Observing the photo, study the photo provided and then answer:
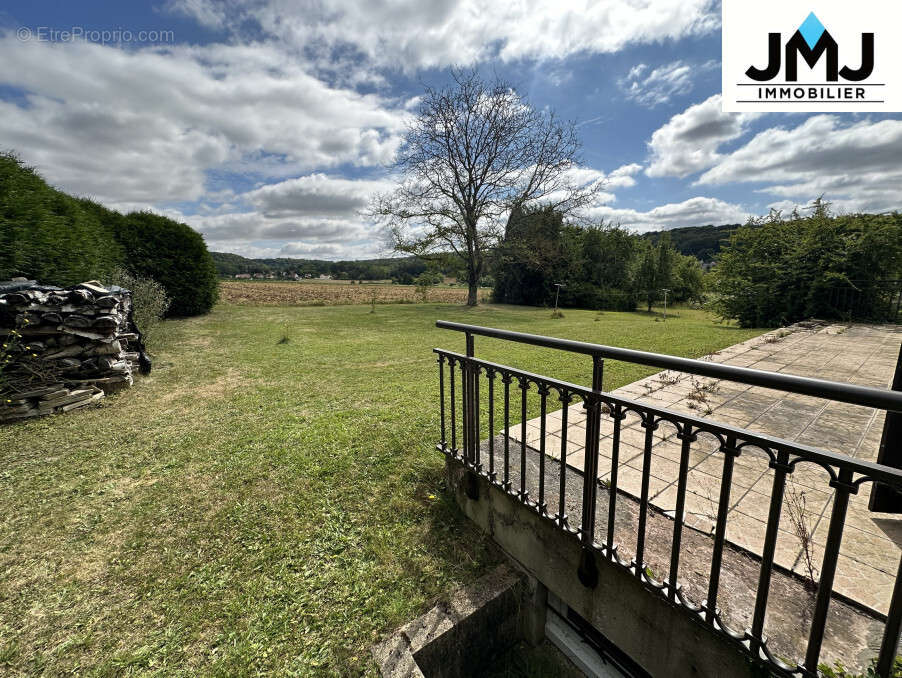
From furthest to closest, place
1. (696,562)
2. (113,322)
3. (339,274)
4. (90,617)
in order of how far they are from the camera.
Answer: (339,274)
(113,322)
(90,617)
(696,562)

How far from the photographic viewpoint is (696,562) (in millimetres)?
1489

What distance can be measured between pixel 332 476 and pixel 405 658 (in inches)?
60.8

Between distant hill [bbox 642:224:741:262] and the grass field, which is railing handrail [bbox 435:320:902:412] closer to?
the grass field

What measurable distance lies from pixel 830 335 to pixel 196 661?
426 inches

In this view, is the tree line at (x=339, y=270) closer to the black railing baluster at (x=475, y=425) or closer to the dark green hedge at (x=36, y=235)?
the dark green hedge at (x=36, y=235)

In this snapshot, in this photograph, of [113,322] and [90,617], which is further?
[113,322]

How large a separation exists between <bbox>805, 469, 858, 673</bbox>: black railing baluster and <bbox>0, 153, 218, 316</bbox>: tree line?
702 centimetres

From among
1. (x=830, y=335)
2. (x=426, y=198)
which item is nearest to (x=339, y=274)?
(x=426, y=198)

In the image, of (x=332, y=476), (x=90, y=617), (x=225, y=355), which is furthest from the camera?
(x=225, y=355)

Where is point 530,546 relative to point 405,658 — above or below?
above

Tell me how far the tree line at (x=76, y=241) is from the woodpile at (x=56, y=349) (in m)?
0.67

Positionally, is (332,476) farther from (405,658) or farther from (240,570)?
(405,658)

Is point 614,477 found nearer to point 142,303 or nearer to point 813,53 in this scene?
point 813,53

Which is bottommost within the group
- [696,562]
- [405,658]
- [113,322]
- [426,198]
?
[405,658]
